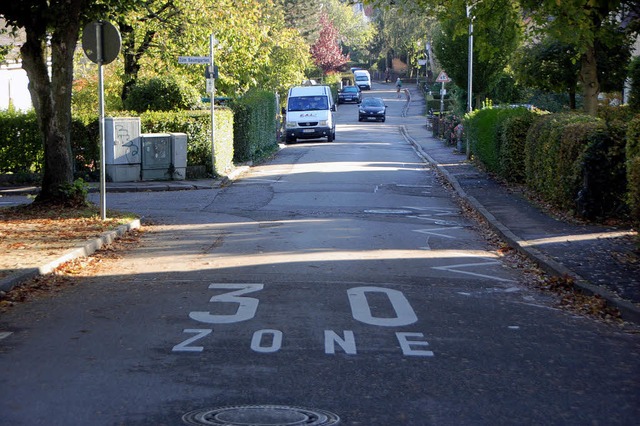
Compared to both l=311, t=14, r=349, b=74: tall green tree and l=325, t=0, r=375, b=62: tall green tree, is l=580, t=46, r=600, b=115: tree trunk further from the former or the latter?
l=325, t=0, r=375, b=62: tall green tree

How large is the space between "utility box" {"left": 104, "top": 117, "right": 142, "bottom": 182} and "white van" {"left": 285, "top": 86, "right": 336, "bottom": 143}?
20.5 meters

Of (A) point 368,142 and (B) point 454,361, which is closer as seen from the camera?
(B) point 454,361

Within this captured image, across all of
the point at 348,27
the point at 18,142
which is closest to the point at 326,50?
the point at 348,27

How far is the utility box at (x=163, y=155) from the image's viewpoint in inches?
→ 940

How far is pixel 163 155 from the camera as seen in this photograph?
949 inches

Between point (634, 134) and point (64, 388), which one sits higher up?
point (634, 134)

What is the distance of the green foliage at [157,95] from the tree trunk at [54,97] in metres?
10.6

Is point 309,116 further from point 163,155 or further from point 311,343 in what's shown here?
point 311,343

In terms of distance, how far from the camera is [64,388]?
6195mm

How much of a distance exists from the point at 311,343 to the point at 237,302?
1.91m

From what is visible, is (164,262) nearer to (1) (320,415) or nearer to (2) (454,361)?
(2) (454,361)

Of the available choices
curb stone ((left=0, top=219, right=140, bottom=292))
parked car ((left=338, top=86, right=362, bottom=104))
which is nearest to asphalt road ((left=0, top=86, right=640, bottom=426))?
curb stone ((left=0, top=219, right=140, bottom=292))

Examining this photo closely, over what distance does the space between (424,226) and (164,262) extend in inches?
226

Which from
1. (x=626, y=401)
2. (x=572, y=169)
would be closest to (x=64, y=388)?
(x=626, y=401)
